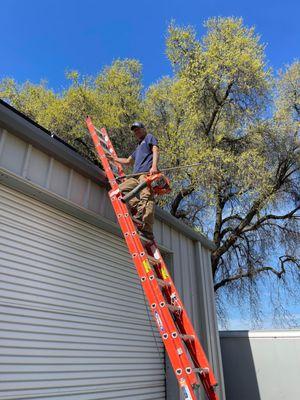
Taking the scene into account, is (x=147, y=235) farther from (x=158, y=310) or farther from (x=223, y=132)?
(x=223, y=132)

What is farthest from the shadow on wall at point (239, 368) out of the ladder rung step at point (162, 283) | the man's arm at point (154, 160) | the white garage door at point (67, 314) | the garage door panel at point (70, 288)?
the man's arm at point (154, 160)

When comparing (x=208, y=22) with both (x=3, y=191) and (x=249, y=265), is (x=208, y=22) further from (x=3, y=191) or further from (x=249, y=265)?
(x=3, y=191)

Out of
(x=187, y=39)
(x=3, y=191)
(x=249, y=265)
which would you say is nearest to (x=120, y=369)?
(x=3, y=191)

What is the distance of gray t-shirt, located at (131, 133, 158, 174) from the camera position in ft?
16.1

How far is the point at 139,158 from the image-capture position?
5031 millimetres

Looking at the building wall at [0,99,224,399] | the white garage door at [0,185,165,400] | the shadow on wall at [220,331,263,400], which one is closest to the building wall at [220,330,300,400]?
the shadow on wall at [220,331,263,400]

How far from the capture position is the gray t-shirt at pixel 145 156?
491 centimetres

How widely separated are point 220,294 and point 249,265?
1.59 m

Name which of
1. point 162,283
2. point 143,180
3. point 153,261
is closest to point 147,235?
point 153,261

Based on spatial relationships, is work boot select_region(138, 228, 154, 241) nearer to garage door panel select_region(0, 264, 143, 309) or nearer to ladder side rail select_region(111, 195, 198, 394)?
ladder side rail select_region(111, 195, 198, 394)

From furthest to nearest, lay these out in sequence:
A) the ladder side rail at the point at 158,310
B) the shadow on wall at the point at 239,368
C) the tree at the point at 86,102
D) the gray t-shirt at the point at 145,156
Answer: the tree at the point at 86,102 < the shadow on wall at the point at 239,368 < the gray t-shirt at the point at 145,156 < the ladder side rail at the point at 158,310

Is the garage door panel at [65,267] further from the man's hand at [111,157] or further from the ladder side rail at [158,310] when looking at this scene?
the man's hand at [111,157]

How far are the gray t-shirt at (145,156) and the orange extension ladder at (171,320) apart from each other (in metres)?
0.67

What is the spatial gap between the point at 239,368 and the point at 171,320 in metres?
6.10
